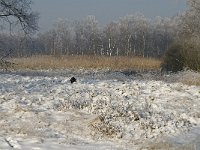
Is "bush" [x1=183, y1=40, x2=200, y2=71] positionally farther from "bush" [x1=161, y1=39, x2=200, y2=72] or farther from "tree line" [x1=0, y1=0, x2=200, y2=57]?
"tree line" [x1=0, y1=0, x2=200, y2=57]

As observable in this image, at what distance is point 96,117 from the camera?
10242 millimetres

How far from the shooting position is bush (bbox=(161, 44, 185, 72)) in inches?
1094

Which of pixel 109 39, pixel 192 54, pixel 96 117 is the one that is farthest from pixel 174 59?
pixel 109 39

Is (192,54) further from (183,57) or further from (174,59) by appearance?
(174,59)

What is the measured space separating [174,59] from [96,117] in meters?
19.6

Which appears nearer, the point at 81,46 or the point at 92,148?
the point at 92,148

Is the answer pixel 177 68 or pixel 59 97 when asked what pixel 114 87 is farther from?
pixel 177 68

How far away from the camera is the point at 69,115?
10.7 m

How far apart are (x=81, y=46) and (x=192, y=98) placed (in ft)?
313

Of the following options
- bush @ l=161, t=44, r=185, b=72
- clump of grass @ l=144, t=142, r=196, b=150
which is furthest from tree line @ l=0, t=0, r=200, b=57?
clump of grass @ l=144, t=142, r=196, b=150

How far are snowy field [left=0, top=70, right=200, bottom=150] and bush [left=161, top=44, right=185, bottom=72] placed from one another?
13.4m

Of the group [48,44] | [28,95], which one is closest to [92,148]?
[28,95]

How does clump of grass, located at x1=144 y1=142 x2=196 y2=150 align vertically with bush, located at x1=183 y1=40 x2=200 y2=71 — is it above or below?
below

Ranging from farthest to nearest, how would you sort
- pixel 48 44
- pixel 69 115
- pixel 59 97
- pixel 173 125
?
pixel 48 44
pixel 59 97
pixel 69 115
pixel 173 125
